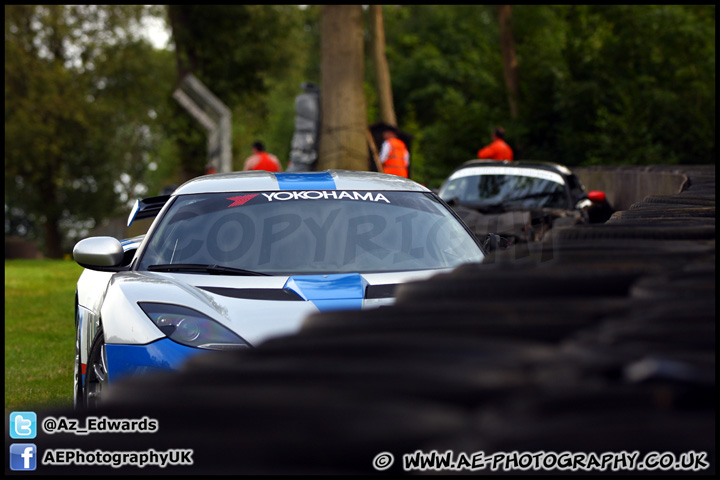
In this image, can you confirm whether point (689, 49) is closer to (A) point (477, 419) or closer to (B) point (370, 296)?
(B) point (370, 296)

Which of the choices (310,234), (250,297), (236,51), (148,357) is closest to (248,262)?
(310,234)

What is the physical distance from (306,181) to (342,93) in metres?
13.4

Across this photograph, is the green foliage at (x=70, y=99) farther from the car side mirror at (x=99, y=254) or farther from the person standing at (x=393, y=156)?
the car side mirror at (x=99, y=254)

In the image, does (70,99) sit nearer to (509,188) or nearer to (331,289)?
(509,188)

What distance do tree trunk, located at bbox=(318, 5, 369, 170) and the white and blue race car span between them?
12.7 meters

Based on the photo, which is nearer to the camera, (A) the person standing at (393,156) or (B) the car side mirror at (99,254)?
(B) the car side mirror at (99,254)

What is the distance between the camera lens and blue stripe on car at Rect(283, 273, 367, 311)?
4219 millimetres

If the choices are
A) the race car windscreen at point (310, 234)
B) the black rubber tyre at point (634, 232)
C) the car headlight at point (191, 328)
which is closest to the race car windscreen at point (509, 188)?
the race car windscreen at point (310, 234)

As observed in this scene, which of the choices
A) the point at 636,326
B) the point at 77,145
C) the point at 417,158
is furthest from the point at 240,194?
the point at 77,145

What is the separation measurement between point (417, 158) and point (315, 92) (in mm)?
22206

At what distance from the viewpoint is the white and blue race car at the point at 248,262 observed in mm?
4148

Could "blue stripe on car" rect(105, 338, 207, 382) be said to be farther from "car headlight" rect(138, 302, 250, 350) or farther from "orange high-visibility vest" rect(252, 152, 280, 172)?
"orange high-visibility vest" rect(252, 152, 280, 172)

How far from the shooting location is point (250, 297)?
428cm
